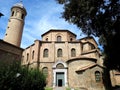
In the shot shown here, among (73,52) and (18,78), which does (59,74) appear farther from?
(18,78)

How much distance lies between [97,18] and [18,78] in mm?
10110

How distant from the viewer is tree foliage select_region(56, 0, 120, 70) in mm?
13523

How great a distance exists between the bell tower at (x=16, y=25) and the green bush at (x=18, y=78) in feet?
62.8

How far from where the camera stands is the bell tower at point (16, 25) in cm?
3506

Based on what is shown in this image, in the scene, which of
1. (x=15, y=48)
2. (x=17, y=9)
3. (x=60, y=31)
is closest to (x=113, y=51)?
(x=15, y=48)

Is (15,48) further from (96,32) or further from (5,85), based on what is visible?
(96,32)

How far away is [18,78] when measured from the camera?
49.7 ft

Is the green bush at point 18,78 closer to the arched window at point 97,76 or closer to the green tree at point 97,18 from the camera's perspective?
the green tree at point 97,18

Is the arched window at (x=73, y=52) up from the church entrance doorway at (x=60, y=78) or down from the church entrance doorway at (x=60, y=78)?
up

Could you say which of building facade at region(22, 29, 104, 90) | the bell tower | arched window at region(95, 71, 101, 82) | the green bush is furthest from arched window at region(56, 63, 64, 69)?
the green bush

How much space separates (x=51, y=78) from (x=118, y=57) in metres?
17.4

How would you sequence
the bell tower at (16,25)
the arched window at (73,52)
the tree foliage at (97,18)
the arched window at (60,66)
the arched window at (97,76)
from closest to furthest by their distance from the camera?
1. the tree foliage at (97,18)
2. the arched window at (97,76)
3. the arched window at (60,66)
4. the arched window at (73,52)
5. the bell tower at (16,25)

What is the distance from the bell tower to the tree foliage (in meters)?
22.2

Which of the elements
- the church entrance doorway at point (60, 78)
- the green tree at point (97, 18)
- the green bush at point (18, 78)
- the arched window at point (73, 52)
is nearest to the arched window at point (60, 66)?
the church entrance doorway at point (60, 78)
